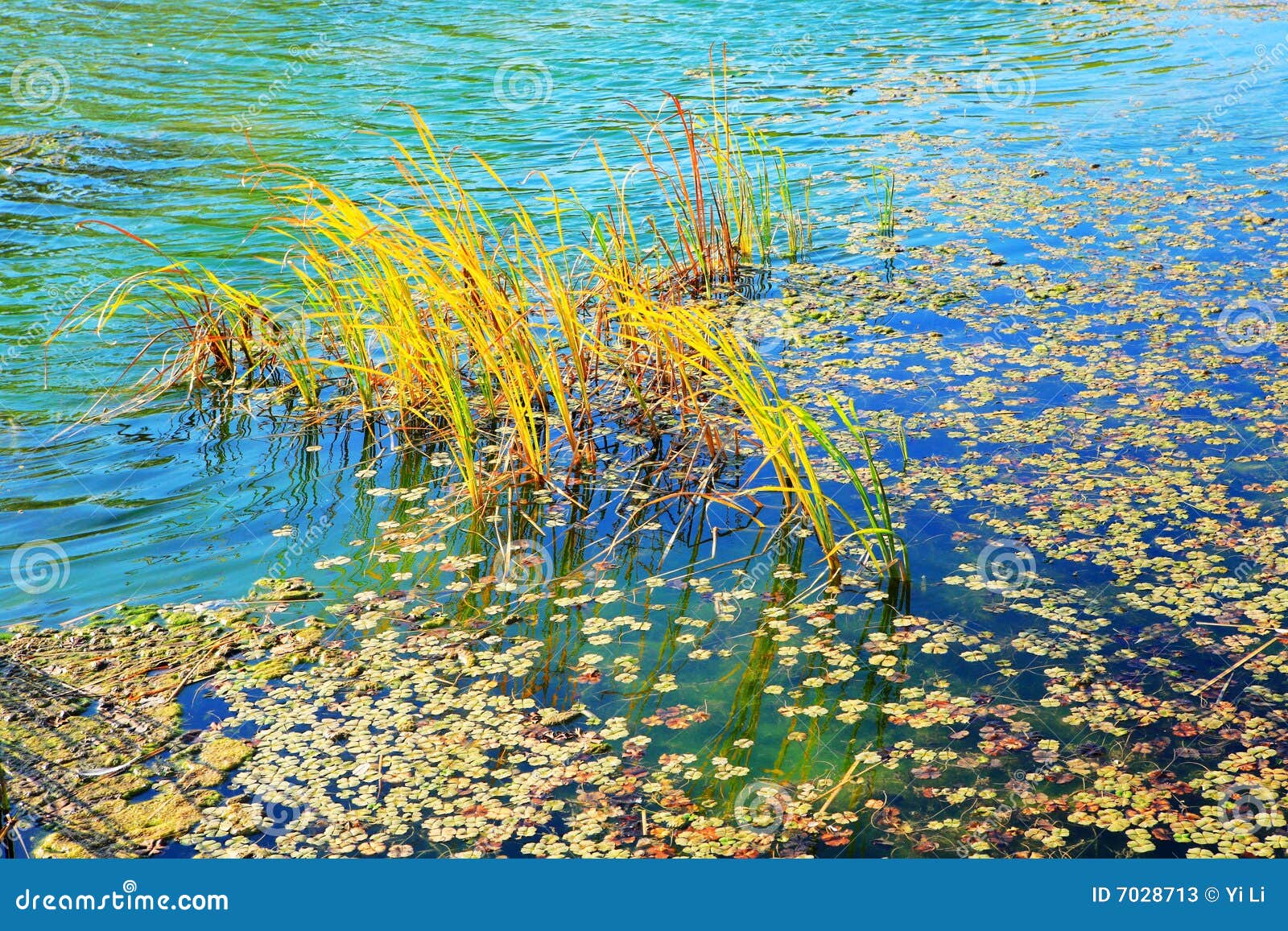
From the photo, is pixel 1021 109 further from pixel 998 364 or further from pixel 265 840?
pixel 265 840

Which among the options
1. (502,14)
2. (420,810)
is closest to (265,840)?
(420,810)

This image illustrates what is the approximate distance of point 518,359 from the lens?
4484 millimetres

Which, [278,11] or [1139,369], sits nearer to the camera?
[1139,369]

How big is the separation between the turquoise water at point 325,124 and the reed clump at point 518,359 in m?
0.31

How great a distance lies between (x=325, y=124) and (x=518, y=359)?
615 cm

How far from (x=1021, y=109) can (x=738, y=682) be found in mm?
7333

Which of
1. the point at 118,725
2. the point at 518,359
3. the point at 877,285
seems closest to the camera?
the point at 118,725

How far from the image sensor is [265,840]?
2.75 meters

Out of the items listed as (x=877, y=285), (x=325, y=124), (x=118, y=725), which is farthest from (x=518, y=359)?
(x=325, y=124)

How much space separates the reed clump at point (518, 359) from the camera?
13.2 feet

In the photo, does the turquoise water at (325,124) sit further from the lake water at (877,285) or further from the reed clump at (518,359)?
the reed clump at (518,359)

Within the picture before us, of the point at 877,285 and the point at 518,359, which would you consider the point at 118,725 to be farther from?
the point at 877,285

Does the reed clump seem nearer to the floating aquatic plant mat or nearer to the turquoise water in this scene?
the turquoise water

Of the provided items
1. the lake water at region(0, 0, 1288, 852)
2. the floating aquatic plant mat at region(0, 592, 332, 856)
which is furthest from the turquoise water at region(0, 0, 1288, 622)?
the floating aquatic plant mat at region(0, 592, 332, 856)
